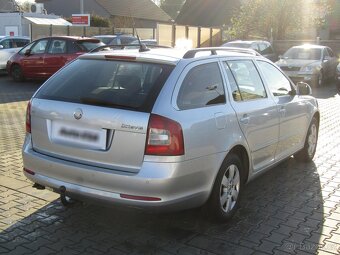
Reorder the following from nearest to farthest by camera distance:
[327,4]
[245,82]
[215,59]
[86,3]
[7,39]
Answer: [215,59]
[245,82]
[7,39]
[327,4]
[86,3]

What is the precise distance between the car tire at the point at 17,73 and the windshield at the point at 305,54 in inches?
382

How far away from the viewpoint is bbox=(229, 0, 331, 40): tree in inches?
1138

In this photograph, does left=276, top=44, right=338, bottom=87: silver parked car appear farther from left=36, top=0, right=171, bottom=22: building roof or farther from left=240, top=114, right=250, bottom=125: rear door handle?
left=36, top=0, right=171, bottom=22: building roof

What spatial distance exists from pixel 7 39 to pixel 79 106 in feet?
52.0

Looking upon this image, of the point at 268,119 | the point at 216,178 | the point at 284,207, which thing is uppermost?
the point at 268,119

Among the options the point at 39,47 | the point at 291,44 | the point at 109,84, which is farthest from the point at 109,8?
the point at 109,84

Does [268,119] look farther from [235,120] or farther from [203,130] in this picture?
[203,130]

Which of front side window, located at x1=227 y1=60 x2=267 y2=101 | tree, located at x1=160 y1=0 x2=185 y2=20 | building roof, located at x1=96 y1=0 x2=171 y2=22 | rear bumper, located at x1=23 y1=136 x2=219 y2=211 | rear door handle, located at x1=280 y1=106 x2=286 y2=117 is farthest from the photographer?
tree, located at x1=160 y1=0 x2=185 y2=20

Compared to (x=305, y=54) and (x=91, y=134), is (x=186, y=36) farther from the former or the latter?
(x=91, y=134)

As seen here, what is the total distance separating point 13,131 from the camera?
8.12 m

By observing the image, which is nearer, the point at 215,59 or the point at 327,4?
the point at 215,59

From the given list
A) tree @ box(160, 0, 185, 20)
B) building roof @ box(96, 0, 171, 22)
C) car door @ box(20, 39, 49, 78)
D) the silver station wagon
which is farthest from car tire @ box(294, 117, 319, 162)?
tree @ box(160, 0, 185, 20)

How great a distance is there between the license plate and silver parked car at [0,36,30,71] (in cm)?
1471

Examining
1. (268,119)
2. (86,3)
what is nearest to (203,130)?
(268,119)
